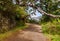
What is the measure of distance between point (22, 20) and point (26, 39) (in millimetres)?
7982

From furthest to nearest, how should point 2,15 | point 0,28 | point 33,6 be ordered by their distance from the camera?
point 2,15
point 0,28
point 33,6

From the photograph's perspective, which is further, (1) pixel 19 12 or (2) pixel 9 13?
(1) pixel 19 12

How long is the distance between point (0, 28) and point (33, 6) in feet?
10.4

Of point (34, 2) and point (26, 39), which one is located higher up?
point (34, 2)

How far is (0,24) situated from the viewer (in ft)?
40.0

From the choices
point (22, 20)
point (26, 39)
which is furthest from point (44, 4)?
point (22, 20)

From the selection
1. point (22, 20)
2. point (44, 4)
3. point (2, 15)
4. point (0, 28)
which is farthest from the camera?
point (22, 20)

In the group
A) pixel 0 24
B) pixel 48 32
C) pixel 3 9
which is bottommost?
pixel 48 32

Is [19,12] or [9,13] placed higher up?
[9,13]

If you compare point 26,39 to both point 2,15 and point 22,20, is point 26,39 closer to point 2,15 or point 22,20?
point 2,15

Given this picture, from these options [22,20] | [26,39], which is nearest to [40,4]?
[26,39]

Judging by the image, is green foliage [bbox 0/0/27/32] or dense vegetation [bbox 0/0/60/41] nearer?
dense vegetation [bbox 0/0/60/41]

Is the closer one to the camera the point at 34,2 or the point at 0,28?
the point at 34,2

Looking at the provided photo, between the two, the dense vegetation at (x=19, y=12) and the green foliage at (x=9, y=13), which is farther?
the green foliage at (x=9, y=13)
